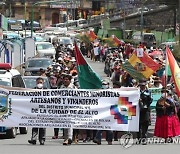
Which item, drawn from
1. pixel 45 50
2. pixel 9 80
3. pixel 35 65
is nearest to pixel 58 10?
pixel 45 50

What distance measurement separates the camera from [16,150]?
1684 cm

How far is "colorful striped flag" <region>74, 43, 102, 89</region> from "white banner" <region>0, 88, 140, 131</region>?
2.55ft

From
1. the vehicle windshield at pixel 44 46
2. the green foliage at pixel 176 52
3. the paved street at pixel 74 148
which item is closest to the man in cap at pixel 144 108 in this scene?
the paved street at pixel 74 148

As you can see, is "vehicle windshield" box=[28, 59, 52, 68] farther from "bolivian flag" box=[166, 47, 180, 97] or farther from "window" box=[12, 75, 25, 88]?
"bolivian flag" box=[166, 47, 180, 97]

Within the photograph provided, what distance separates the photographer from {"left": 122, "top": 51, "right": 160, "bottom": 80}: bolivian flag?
24.5 meters

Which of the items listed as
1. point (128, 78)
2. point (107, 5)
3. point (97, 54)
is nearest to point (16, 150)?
point (128, 78)

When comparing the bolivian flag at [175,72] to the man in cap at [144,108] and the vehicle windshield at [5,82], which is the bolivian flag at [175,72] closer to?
the man in cap at [144,108]

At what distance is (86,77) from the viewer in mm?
19281

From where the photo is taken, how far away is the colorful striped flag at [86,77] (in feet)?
62.8

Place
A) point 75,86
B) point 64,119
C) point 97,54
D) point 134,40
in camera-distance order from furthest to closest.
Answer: point 134,40 → point 97,54 → point 75,86 → point 64,119

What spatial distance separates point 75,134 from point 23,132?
2862mm

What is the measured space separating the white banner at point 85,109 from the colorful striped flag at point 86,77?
30.7 inches

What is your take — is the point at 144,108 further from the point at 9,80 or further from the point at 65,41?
the point at 65,41

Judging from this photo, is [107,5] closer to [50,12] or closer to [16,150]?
[50,12]
